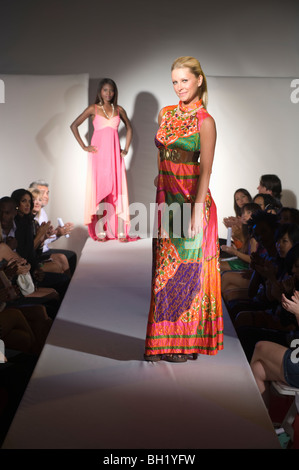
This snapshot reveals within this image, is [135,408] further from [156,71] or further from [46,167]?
[156,71]

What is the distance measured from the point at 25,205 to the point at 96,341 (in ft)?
5.81

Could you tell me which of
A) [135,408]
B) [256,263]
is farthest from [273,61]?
[135,408]

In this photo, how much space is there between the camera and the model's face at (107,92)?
574 cm

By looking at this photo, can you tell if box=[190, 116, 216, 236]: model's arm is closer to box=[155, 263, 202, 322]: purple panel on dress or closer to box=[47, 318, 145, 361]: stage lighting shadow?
box=[155, 263, 202, 322]: purple panel on dress

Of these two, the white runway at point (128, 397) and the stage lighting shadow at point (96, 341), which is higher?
the stage lighting shadow at point (96, 341)

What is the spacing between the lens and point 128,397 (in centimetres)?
252

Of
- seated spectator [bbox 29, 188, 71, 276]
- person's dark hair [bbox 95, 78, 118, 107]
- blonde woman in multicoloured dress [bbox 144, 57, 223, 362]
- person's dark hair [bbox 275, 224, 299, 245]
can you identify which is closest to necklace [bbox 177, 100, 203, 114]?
blonde woman in multicoloured dress [bbox 144, 57, 223, 362]

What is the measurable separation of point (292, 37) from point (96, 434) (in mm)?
5611

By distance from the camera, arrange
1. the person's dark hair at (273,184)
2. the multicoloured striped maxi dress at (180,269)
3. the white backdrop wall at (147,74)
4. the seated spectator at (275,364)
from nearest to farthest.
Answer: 1. the seated spectator at (275,364)
2. the multicoloured striped maxi dress at (180,269)
3. the person's dark hair at (273,184)
4. the white backdrop wall at (147,74)

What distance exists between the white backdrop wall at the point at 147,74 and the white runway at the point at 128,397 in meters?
3.21

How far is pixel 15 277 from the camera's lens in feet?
12.5

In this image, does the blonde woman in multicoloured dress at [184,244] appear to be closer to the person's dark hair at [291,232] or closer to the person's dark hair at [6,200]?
the person's dark hair at [291,232]

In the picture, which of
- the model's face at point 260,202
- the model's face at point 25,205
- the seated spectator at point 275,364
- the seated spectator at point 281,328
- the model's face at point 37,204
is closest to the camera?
the seated spectator at point 275,364

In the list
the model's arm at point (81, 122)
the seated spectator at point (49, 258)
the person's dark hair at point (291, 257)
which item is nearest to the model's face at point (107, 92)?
the model's arm at point (81, 122)
